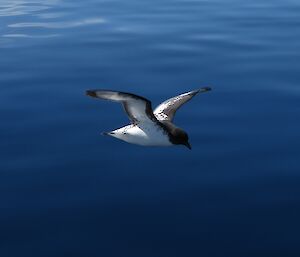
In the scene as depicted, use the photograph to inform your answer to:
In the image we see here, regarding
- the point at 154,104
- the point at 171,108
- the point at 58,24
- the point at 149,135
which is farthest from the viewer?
the point at 58,24

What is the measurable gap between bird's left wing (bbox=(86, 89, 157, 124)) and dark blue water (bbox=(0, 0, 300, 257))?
2.98 m

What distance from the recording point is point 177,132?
Answer: 1404cm

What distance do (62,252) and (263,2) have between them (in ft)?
89.8

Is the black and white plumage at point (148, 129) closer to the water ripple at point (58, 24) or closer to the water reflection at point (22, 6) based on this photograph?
the water ripple at point (58, 24)

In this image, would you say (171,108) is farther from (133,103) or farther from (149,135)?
(133,103)

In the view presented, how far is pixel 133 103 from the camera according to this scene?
1309cm

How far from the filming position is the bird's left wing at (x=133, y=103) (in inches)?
479

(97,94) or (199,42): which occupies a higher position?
(97,94)

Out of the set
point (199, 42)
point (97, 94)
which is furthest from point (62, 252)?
point (199, 42)

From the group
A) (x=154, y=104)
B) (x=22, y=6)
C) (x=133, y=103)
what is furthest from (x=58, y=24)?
(x=133, y=103)

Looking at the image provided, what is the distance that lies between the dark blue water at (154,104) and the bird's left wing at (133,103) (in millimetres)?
2983

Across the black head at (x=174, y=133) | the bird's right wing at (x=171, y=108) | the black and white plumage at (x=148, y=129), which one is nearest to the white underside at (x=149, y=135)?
the black and white plumage at (x=148, y=129)

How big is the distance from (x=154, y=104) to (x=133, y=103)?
27.9 feet

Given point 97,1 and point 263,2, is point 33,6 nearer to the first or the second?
point 97,1
